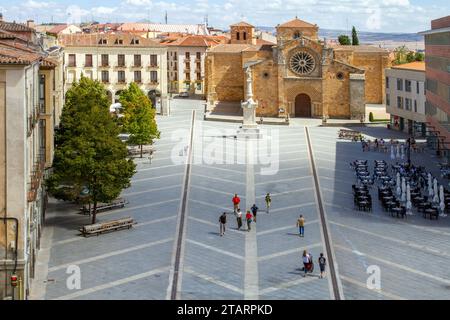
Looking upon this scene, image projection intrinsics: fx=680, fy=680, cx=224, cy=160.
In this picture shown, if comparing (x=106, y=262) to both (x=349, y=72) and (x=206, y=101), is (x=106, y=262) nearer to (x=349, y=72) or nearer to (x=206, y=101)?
(x=349, y=72)

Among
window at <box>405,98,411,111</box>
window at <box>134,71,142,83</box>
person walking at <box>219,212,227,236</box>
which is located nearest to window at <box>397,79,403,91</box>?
window at <box>405,98,411,111</box>

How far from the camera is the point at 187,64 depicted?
10775 cm

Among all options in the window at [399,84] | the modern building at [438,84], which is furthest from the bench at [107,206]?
the window at [399,84]

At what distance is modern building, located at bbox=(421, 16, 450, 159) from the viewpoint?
46.6 m

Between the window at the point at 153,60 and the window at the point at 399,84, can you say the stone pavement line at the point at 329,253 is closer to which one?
the window at the point at 399,84

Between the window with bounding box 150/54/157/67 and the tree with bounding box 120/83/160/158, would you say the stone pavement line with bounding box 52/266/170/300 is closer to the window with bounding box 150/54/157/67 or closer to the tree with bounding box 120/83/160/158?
the tree with bounding box 120/83/160/158

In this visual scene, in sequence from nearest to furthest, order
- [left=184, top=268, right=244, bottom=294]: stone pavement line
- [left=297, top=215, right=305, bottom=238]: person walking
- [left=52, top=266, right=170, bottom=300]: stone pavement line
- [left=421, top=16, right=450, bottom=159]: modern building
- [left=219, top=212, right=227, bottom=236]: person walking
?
[left=52, top=266, right=170, bottom=300]: stone pavement line < [left=184, top=268, right=244, bottom=294]: stone pavement line < [left=297, top=215, right=305, bottom=238]: person walking < [left=219, top=212, right=227, bottom=236]: person walking < [left=421, top=16, right=450, bottom=159]: modern building

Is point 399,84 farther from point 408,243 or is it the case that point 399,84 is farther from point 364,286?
point 364,286

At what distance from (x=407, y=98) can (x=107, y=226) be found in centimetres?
4177

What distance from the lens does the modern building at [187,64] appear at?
106875 mm

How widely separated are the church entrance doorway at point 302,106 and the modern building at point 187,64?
2990 cm

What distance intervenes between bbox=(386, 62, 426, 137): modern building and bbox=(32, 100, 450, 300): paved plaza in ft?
55.2

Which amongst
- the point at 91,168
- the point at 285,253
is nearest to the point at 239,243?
the point at 285,253

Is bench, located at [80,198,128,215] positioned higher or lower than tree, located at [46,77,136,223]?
lower
